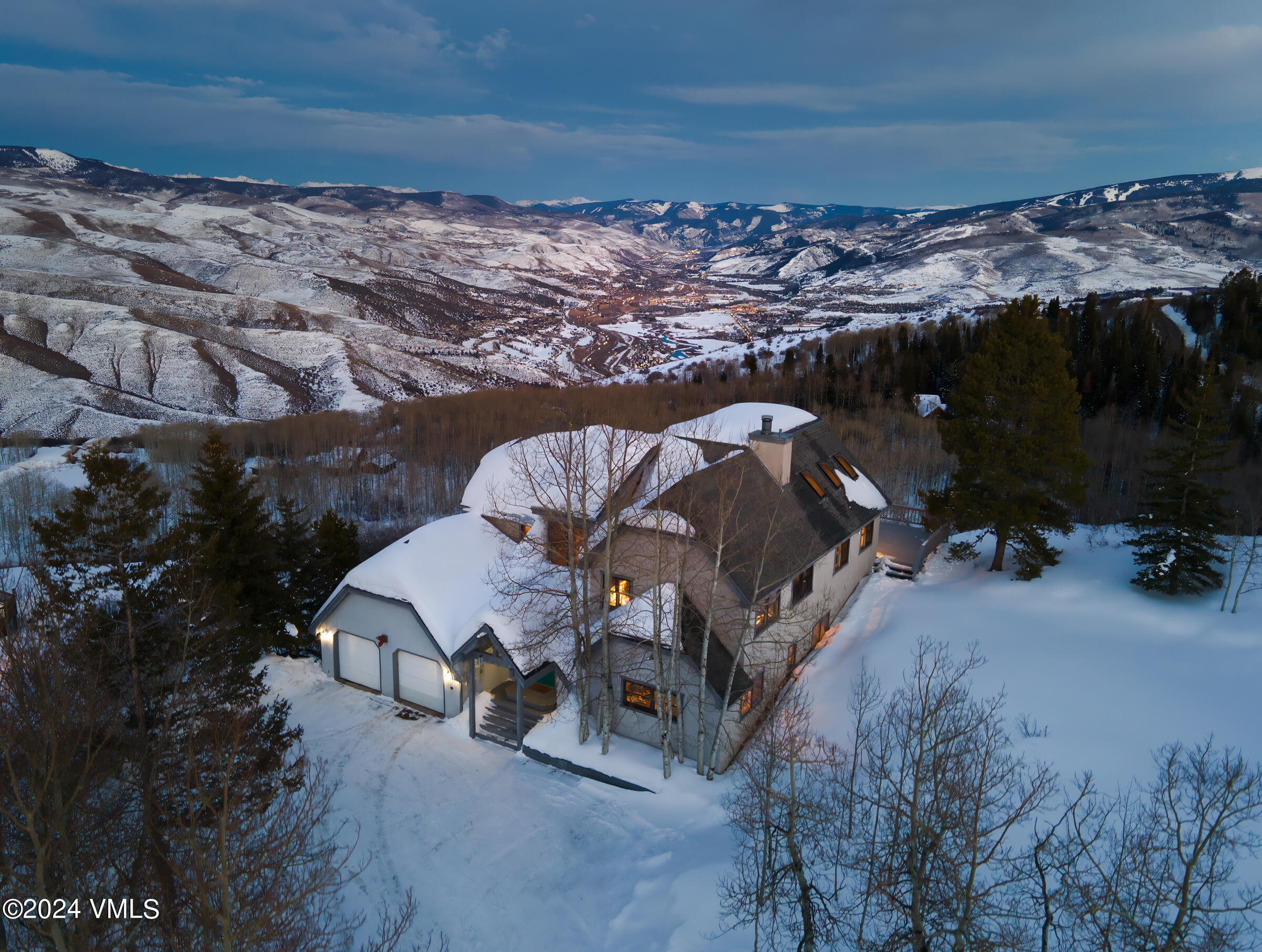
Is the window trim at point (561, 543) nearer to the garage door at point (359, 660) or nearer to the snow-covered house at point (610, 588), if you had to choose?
the snow-covered house at point (610, 588)

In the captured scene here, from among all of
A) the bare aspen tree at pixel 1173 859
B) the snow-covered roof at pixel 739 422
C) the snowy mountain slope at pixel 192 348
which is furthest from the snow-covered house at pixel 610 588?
the snowy mountain slope at pixel 192 348

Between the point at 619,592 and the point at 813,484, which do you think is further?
the point at 813,484

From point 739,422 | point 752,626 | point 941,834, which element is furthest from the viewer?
point 739,422

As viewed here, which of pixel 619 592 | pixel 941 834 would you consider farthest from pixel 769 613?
pixel 941 834

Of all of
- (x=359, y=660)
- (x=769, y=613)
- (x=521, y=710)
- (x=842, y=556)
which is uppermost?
(x=842, y=556)

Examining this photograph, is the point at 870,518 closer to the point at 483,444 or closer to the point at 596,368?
the point at 483,444

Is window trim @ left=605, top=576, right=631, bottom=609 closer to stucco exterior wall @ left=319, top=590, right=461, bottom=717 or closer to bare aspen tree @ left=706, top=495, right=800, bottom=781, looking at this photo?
bare aspen tree @ left=706, top=495, right=800, bottom=781

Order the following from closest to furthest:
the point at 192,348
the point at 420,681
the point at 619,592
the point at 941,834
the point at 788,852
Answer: the point at 941,834
the point at 788,852
the point at 619,592
the point at 420,681
the point at 192,348

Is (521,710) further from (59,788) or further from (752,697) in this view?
(59,788)

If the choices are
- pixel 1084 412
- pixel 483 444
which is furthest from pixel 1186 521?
pixel 483 444
